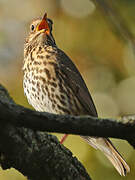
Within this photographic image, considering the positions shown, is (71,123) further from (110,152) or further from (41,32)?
(41,32)

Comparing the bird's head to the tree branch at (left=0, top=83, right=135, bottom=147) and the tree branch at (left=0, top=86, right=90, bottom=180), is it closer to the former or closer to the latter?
the tree branch at (left=0, top=86, right=90, bottom=180)

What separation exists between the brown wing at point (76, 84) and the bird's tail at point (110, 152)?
29cm

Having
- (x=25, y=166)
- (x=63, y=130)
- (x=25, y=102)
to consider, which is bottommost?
(x=25, y=102)

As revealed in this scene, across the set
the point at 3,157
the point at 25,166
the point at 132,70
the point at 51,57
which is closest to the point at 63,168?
the point at 25,166

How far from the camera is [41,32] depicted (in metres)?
5.11

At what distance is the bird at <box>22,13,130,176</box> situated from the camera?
4293 millimetres

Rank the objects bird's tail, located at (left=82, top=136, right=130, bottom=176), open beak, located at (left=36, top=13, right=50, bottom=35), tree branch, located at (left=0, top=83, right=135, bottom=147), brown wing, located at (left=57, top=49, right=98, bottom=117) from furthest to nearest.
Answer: open beak, located at (left=36, top=13, right=50, bottom=35)
brown wing, located at (left=57, top=49, right=98, bottom=117)
bird's tail, located at (left=82, top=136, right=130, bottom=176)
tree branch, located at (left=0, top=83, right=135, bottom=147)

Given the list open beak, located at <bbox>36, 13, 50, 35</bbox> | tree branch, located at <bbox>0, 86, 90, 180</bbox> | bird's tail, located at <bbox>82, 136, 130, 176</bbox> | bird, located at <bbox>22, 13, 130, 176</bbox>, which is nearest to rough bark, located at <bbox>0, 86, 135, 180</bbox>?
tree branch, located at <bbox>0, 86, 90, 180</bbox>

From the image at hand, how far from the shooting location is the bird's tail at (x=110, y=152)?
13.5 feet

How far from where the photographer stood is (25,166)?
2285 millimetres

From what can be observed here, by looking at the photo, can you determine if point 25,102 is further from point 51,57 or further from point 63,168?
point 63,168

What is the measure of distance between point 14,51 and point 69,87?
173 centimetres

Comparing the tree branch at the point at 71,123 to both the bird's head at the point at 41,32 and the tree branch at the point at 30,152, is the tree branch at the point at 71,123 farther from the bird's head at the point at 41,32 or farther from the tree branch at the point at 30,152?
the bird's head at the point at 41,32

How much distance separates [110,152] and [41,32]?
1685 millimetres
